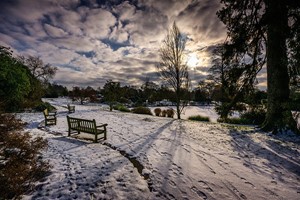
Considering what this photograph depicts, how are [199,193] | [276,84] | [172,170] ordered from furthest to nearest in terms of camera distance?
[276,84] → [172,170] → [199,193]

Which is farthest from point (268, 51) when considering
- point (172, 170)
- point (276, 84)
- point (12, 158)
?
point (12, 158)

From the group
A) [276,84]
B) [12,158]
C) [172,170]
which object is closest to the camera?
[12,158]

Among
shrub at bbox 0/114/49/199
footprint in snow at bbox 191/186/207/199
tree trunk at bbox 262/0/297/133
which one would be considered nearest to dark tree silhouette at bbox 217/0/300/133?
tree trunk at bbox 262/0/297/133

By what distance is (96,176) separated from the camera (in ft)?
11.7

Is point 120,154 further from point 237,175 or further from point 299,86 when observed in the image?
point 299,86

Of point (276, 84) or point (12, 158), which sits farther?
point (276, 84)

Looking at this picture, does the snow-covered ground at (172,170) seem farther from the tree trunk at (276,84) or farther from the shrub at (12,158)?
the tree trunk at (276,84)

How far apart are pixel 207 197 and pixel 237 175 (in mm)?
1296

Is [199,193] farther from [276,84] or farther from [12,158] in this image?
[276,84]

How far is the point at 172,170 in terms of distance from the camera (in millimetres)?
3930

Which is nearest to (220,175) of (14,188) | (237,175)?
(237,175)

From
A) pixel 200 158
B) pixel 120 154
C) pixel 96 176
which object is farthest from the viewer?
pixel 120 154

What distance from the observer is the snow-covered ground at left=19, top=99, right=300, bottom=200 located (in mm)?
3049

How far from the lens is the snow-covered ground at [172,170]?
3049 millimetres
